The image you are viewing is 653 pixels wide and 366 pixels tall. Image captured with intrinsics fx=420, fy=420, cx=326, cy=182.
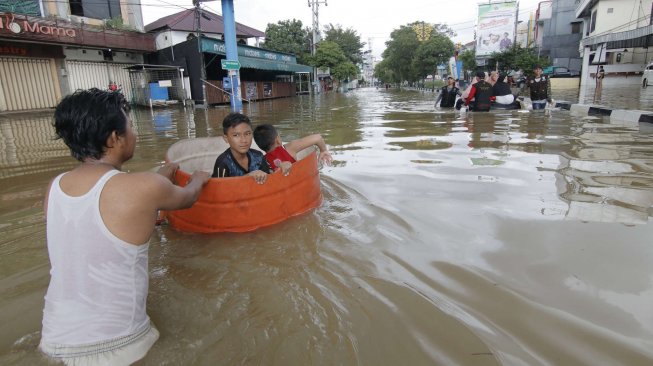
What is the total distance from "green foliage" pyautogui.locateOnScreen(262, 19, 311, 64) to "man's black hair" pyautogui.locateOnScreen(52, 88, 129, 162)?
37.0 meters

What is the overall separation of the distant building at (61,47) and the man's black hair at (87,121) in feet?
57.3

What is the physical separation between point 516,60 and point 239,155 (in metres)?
33.2

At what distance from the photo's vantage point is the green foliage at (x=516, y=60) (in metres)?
31.2

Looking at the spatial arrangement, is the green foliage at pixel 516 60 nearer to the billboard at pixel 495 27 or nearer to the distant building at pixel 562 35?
the billboard at pixel 495 27

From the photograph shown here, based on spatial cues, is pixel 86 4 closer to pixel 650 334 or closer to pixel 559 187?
pixel 559 187

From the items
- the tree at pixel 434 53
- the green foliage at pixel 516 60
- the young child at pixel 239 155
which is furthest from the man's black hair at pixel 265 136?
the tree at pixel 434 53

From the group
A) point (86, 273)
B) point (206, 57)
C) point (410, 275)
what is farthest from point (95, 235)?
point (206, 57)

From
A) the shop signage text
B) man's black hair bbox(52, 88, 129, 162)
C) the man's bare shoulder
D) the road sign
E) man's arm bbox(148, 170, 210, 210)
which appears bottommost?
man's arm bbox(148, 170, 210, 210)

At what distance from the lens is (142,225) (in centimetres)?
166

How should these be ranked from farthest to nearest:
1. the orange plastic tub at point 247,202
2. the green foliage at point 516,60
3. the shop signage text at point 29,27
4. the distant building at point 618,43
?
1. the green foliage at point 516,60
2. the distant building at point 618,43
3. the shop signage text at point 29,27
4. the orange plastic tub at point 247,202

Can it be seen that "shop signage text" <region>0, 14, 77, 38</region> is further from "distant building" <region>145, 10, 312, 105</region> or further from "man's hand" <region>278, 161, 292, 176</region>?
"man's hand" <region>278, 161, 292, 176</region>

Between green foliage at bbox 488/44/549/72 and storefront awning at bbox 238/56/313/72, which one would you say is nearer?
storefront awning at bbox 238/56/313/72

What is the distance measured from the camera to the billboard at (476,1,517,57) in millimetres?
38156

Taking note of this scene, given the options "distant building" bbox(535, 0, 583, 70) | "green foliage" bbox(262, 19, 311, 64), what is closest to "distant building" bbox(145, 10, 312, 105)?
"green foliage" bbox(262, 19, 311, 64)
